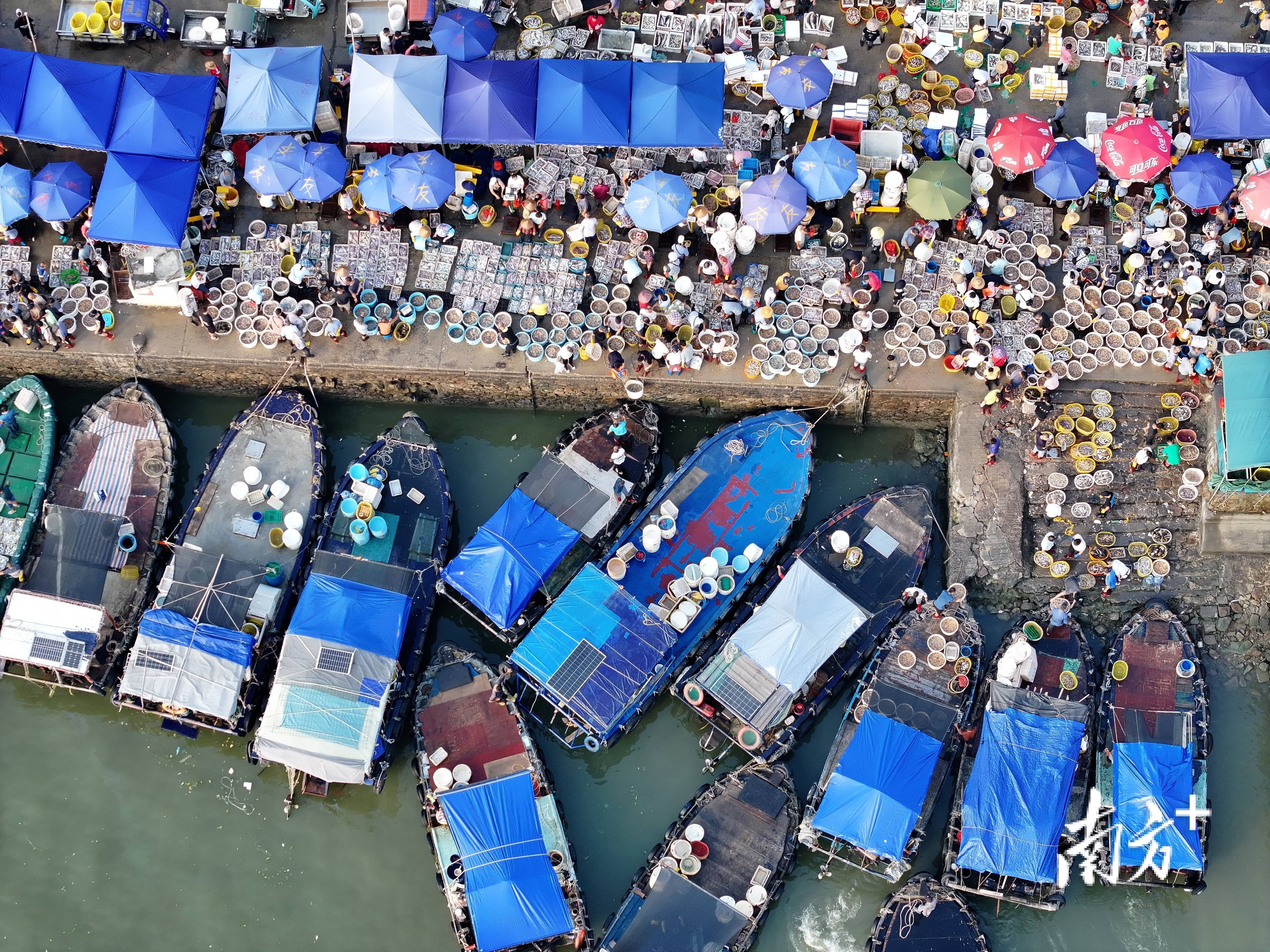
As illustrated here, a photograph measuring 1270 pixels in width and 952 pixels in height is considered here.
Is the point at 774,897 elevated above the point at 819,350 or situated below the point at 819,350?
below

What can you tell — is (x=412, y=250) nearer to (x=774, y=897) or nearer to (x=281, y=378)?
(x=281, y=378)

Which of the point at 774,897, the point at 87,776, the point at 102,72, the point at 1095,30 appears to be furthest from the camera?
the point at 1095,30

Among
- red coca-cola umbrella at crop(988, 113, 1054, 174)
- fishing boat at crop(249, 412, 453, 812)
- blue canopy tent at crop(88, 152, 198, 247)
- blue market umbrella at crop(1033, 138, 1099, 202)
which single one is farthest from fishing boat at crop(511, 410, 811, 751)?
blue canopy tent at crop(88, 152, 198, 247)

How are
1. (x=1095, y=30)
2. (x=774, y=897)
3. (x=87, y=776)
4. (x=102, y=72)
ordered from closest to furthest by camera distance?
(x=774, y=897)
(x=87, y=776)
(x=102, y=72)
(x=1095, y=30)

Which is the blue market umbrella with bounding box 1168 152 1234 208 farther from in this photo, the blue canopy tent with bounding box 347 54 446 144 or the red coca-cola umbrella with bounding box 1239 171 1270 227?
the blue canopy tent with bounding box 347 54 446 144

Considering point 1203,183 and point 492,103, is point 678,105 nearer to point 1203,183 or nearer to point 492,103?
point 492,103

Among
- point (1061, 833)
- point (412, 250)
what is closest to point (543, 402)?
point (412, 250)
